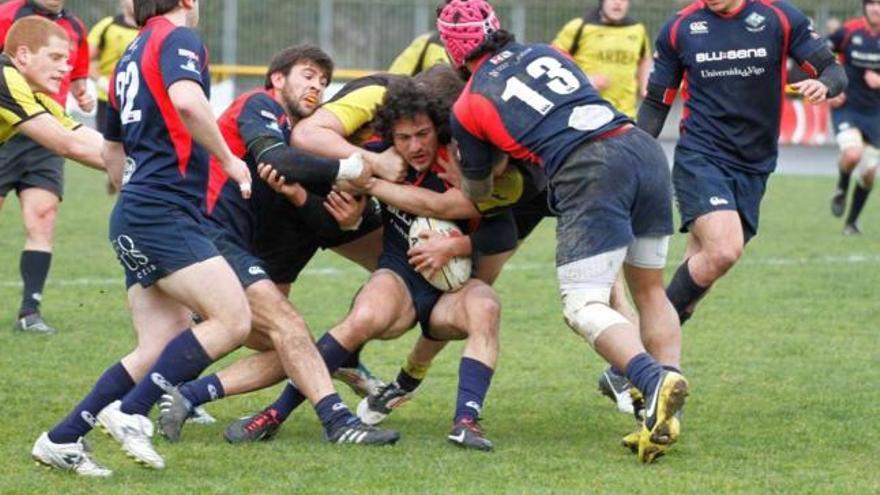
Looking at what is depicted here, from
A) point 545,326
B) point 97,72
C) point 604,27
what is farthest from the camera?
point 97,72

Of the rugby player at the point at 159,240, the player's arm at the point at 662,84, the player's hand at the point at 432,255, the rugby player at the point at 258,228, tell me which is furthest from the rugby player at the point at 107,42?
the rugby player at the point at 159,240

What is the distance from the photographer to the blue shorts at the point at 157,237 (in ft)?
19.5

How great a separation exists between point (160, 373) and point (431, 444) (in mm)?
1238

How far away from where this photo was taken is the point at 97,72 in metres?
17.1

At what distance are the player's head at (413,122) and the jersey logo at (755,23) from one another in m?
1.87

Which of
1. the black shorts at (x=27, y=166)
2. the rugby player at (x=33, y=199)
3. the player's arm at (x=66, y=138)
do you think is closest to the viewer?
the player's arm at (x=66, y=138)

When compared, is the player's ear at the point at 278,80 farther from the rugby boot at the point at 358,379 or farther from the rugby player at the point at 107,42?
the rugby player at the point at 107,42

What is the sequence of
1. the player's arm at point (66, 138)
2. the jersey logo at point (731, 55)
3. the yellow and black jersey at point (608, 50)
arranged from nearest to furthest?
1. the player's arm at point (66, 138)
2. the jersey logo at point (731, 55)
3. the yellow and black jersey at point (608, 50)

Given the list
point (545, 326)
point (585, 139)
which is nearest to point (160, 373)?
point (585, 139)

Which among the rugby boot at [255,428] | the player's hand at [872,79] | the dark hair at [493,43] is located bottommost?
the player's hand at [872,79]

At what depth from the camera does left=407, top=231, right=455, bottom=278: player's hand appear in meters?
6.76

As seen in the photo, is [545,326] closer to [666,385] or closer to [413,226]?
[413,226]

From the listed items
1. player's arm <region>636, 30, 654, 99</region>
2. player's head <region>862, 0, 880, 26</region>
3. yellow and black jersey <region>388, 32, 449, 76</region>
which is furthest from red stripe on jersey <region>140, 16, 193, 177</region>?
player's head <region>862, 0, 880, 26</region>

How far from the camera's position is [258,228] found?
23.2 ft
